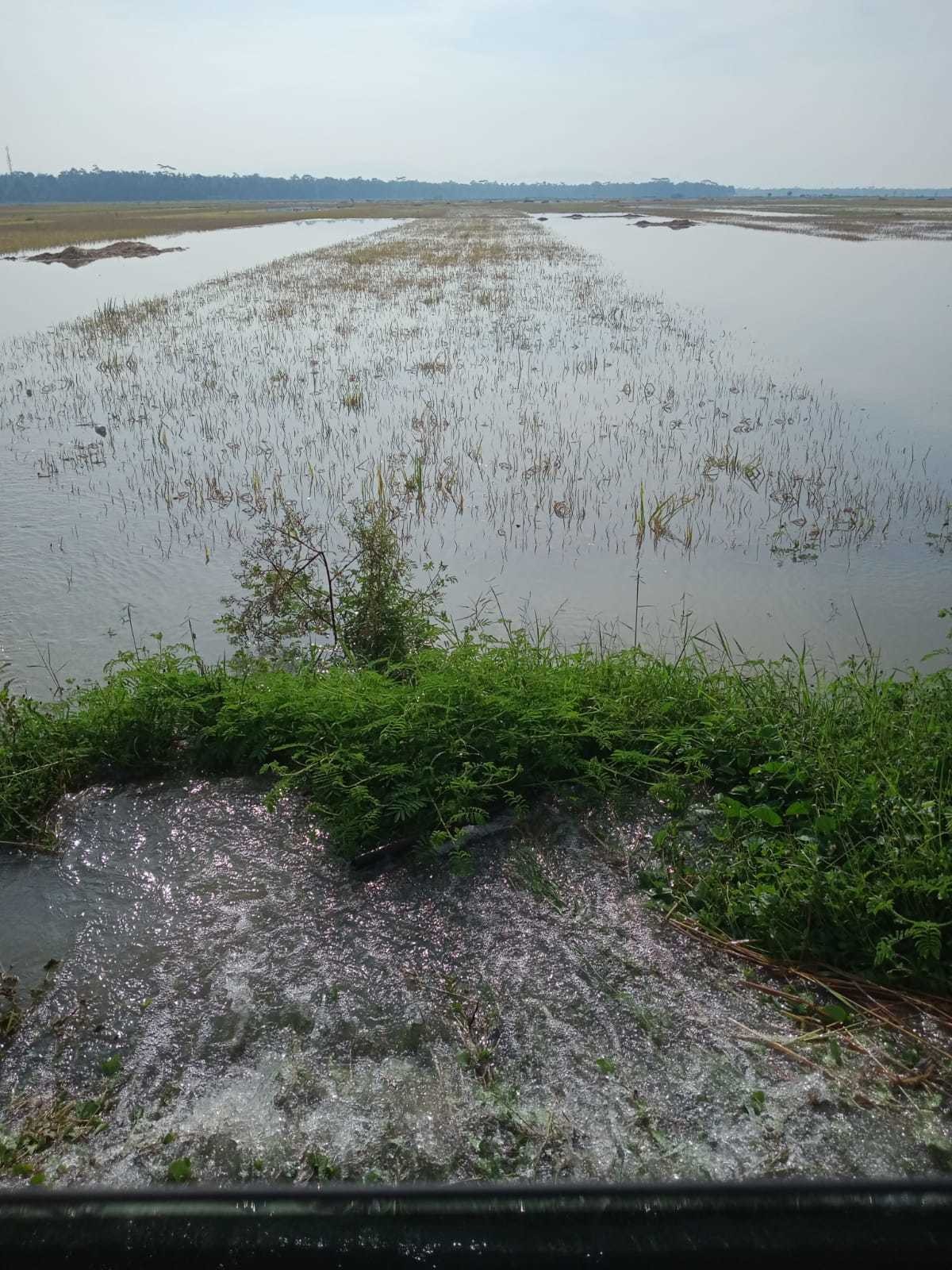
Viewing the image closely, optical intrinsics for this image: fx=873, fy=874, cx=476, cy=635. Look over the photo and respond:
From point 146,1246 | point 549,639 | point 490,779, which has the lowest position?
point 549,639

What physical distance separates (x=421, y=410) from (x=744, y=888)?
8429mm

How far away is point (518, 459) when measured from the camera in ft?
28.8

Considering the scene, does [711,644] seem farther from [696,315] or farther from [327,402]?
[696,315]

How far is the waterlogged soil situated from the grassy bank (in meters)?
0.23

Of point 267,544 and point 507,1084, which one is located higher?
point 267,544

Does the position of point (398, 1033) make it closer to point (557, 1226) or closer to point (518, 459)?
point (557, 1226)

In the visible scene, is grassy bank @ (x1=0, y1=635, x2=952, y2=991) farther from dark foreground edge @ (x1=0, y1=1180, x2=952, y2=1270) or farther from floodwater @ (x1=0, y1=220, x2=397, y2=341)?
floodwater @ (x1=0, y1=220, x2=397, y2=341)

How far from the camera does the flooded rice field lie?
232 inches

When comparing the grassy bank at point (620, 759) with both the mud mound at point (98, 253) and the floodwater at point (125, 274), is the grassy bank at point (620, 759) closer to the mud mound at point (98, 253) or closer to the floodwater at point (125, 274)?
the floodwater at point (125, 274)

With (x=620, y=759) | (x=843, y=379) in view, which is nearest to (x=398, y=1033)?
(x=620, y=759)

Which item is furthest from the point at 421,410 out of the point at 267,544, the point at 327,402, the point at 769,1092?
the point at 769,1092

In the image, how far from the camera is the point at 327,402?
35.8 feet

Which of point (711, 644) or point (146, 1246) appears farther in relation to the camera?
point (711, 644)

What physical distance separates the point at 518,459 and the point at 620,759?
18.6ft
